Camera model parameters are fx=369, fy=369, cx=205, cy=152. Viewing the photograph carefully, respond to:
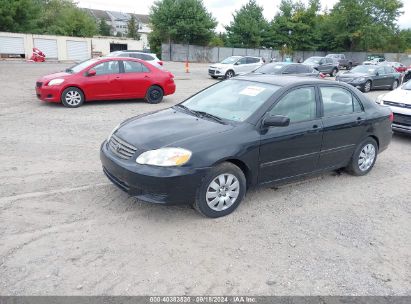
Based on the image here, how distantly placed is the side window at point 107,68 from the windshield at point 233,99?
6059 millimetres

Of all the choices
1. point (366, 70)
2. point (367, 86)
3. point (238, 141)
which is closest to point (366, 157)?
point (238, 141)

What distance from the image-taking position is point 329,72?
29.2m

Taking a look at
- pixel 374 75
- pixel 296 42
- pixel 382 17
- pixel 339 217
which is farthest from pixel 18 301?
pixel 382 17

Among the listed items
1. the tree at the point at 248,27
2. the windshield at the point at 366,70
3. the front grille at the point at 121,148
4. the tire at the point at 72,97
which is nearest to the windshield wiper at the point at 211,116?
Result: the front grille at the point at 121,148

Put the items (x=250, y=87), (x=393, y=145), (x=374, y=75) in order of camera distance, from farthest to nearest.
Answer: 1. (x=374, y=75)
2. (x=393, y=145)
3. (x=250, y=87)

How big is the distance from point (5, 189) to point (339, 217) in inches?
166

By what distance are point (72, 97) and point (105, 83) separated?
103cm

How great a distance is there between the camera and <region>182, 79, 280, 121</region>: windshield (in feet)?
15.3

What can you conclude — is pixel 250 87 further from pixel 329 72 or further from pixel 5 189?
pixel 329 72

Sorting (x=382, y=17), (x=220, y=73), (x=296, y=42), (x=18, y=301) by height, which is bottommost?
(x=18, y=301)

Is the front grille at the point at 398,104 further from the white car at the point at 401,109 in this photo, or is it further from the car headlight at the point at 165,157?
the car headlight at the point at 165,157

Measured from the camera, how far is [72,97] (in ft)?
33.9

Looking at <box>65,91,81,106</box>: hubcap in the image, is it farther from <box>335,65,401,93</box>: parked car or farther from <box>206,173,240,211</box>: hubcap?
<box>335,65,401,93</box>: parked car

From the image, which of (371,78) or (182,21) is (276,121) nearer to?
(371,78)
